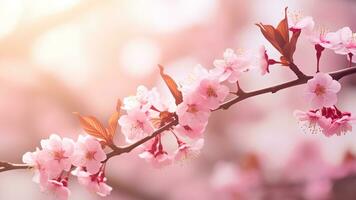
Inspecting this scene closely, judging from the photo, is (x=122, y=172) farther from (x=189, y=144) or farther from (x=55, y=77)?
(x=189, y=144)

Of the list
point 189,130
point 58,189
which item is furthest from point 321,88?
point 58,189

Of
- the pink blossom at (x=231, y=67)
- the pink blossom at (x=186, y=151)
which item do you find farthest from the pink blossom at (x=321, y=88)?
the pink blossom at (x=186, y=151)

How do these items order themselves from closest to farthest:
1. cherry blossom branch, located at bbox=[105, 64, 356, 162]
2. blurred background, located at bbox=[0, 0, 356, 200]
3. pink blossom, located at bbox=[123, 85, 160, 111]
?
cherry blossom branch, located at bbox=[105, 64, 356, 162] < pink blossom, located at bbox=[123, 85, 160, 111] < blurred background, located at bbox=[0, 0, 356, 200]

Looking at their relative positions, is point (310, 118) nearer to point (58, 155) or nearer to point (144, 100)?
point (144, 100)

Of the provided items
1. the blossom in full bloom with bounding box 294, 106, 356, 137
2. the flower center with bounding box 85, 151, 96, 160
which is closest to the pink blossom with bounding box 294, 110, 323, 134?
the blossom in full bloom with bounding box 294, 106, 356, 137

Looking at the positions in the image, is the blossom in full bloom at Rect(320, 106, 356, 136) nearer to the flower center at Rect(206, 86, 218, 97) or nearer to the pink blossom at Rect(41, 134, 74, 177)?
the flower center at Rect(206, 86, 218, 97)
